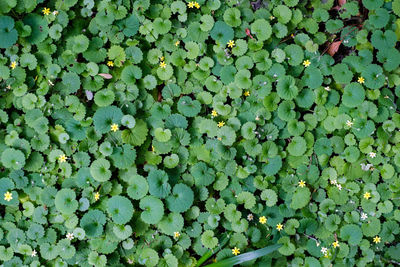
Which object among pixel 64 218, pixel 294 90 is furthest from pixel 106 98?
pixel 294 90

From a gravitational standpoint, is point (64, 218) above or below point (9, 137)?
below

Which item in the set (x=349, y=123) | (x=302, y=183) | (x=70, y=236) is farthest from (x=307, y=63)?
(x=70, y=236)

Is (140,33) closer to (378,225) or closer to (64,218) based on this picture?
(64,218)

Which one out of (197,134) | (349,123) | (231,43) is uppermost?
(231,43)

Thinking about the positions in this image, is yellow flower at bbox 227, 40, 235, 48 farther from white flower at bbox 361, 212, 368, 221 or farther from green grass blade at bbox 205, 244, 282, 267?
white flower at bbox 361, 212, 368, 221

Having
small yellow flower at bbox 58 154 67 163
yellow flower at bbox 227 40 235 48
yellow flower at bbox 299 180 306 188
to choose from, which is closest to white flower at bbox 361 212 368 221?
yellow flower at bbox 299 180 306 188

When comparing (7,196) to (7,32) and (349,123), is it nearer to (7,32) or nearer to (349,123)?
(7,32)

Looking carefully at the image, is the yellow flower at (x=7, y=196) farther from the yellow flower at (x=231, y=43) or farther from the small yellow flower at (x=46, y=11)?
A: the yellow flower at (x=231, y=43)

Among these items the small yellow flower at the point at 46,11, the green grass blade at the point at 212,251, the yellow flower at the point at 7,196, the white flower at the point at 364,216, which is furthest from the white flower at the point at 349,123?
the yellow flower at the point at 7,196
